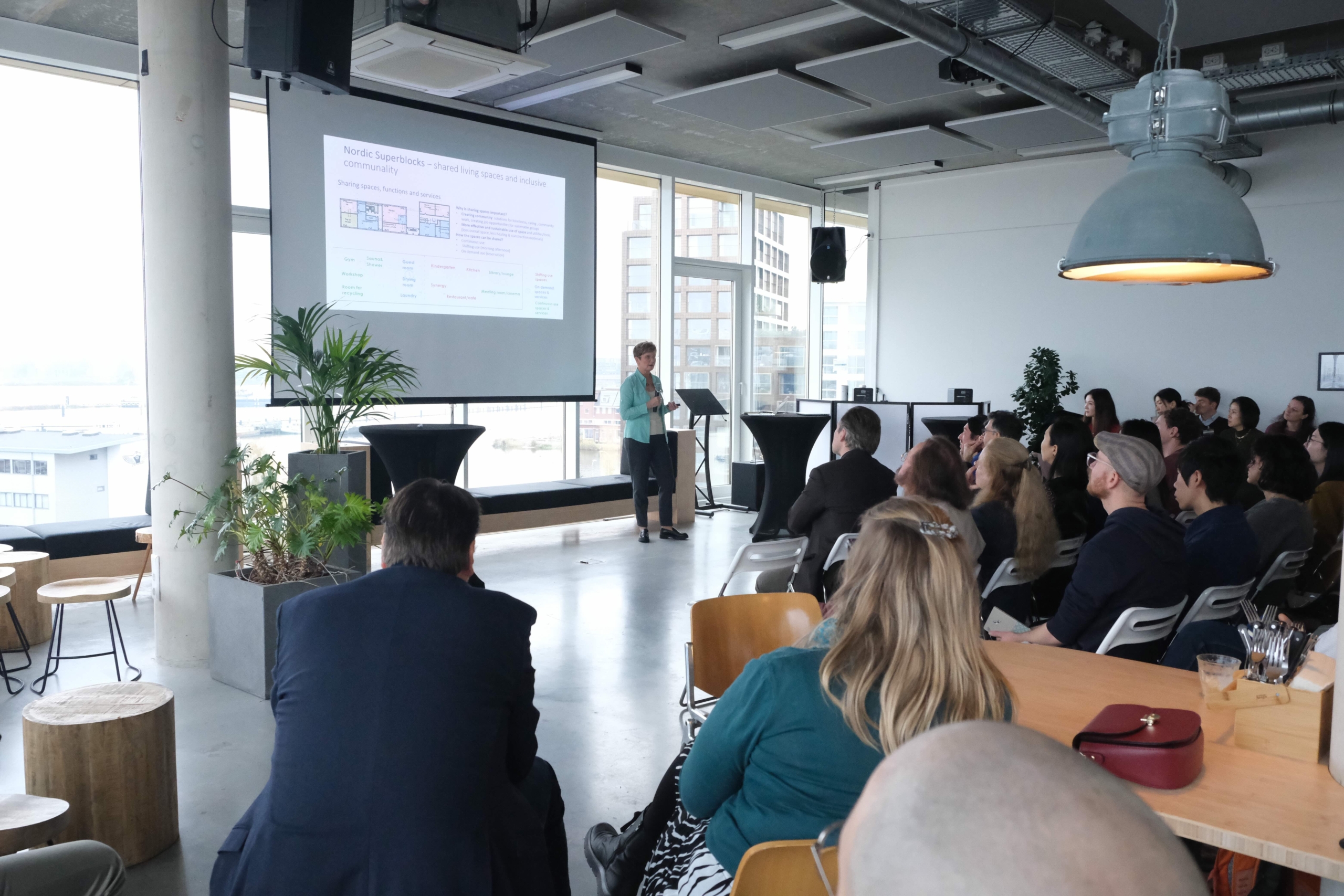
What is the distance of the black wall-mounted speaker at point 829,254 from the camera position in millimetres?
10219

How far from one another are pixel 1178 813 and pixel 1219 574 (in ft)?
6.80

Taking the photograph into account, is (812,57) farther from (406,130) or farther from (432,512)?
(432,512)

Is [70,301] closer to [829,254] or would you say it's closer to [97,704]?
[97,704]

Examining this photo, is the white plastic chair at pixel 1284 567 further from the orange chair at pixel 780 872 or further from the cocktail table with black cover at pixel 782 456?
the cocktail table with black cover at pixel 782 456

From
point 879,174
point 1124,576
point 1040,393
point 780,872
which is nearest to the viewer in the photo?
point 780,872

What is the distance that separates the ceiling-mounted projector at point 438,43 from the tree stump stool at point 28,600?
2.90 m

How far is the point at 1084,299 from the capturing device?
9641mm

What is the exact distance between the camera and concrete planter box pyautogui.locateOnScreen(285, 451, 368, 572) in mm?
4805

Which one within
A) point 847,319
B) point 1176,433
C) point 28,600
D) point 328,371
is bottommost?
point 28,600

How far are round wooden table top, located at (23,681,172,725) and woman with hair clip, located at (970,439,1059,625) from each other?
296cm

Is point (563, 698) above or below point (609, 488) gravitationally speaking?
below

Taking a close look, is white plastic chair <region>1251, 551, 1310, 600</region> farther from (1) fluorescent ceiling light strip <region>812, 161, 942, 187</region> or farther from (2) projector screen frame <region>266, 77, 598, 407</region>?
(1) fluorescent ceiling light strip <region>812, 161, 942, 187</region>

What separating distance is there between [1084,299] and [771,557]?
682 cm

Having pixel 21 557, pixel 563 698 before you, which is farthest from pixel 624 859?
pixel 21 557
